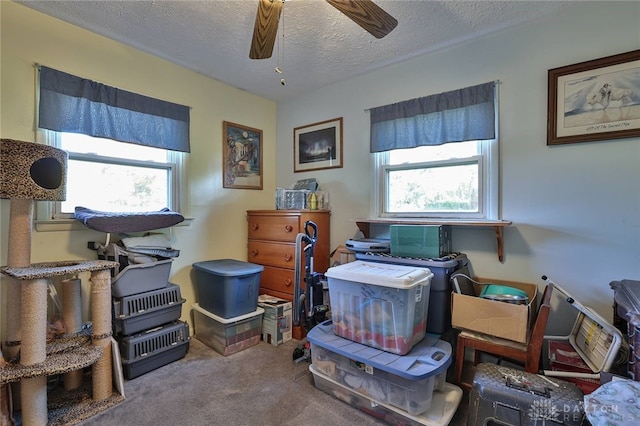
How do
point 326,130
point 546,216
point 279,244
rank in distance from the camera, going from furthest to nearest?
point 326,130
point 279,244
point 546,216

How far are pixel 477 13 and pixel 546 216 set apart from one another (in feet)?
4.74

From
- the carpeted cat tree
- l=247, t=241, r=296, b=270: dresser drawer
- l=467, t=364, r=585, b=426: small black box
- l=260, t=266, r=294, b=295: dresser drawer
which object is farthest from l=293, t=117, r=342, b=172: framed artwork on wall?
l=467, t=364, r=585, b=426: small black box

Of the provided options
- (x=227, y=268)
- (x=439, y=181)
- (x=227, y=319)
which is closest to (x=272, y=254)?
(x=227, y=268)

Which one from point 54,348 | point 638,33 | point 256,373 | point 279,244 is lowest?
point 256,373

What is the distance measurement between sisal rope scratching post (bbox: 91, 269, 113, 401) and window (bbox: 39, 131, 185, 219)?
0.68 m

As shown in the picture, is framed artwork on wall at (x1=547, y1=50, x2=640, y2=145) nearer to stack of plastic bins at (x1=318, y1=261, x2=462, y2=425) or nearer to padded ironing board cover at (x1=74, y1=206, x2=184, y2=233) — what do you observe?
stack of plastic bins at (x1=318, y1=261, x2=462, y2=425)

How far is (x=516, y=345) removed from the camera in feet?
5.52

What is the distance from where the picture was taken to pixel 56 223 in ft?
6.72

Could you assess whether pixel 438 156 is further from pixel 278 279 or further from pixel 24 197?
pixel 24 197

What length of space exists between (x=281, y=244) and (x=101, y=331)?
1482 mm

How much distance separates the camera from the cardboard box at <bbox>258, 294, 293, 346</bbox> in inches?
101

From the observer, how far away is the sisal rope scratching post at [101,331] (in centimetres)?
176

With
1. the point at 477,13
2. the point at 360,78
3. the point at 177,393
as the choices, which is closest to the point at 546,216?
the point at 477,13

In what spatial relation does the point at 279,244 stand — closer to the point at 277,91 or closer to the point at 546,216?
the point at 277,91
